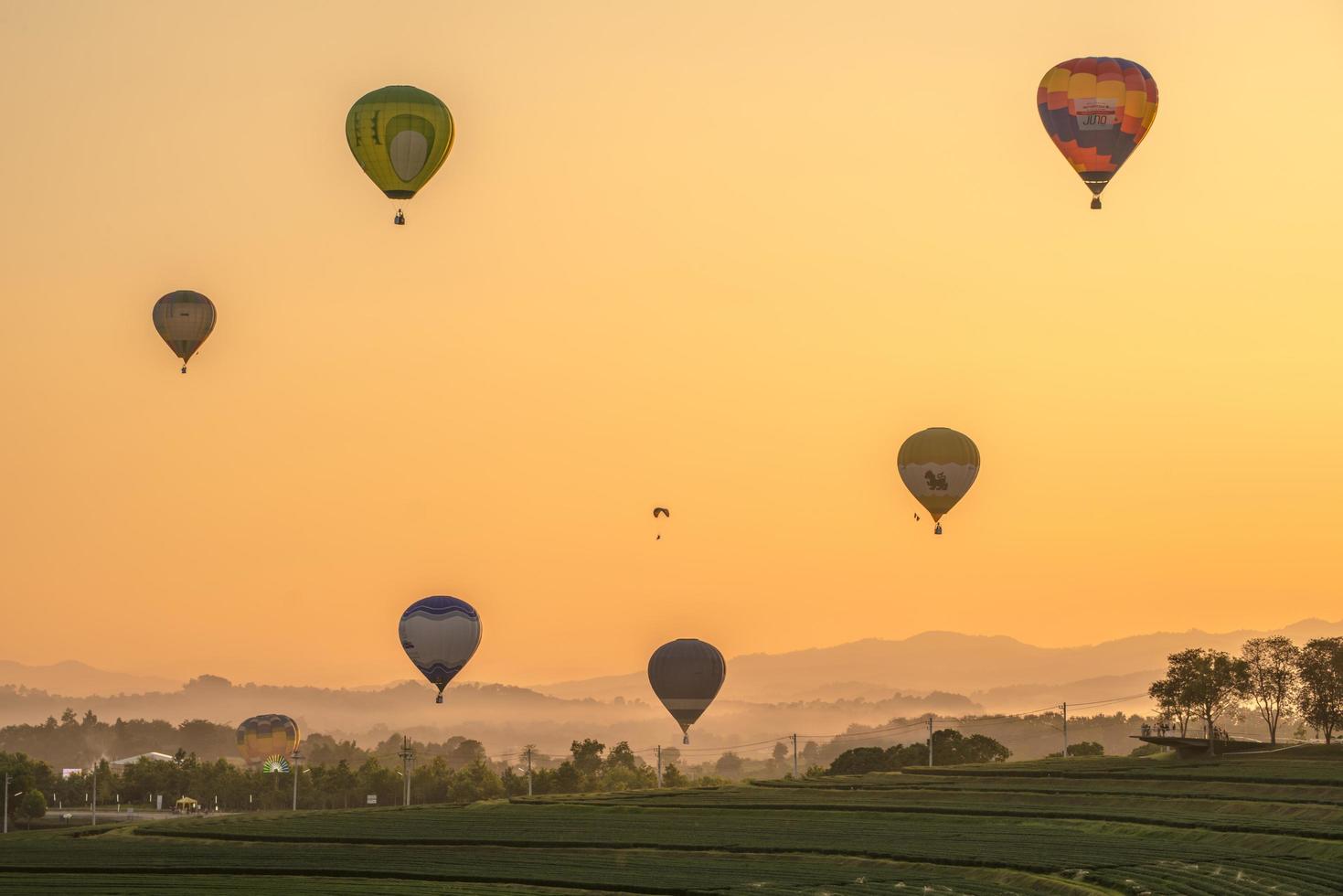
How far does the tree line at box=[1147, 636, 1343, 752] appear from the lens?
161m

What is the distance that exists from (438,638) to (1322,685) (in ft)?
238

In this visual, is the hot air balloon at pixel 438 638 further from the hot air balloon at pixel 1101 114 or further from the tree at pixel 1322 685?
the tree at pixel 1322 685

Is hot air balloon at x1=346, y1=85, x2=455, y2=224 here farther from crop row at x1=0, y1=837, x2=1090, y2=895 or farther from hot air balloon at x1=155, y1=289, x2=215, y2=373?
crop row at x1=0, y1=837, x2=1090, y2=895

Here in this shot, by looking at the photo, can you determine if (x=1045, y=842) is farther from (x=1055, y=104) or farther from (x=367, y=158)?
(x=367, y=158)

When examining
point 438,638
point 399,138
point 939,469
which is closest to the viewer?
point 399,138

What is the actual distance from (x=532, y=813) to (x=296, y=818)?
1699 cm

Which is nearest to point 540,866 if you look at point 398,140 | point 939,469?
point 398,140

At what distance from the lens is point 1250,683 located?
16550 cm

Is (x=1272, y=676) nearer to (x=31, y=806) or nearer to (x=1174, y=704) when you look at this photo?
(x=1174, y=704)

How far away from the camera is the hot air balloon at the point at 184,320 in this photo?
12306 centimetres

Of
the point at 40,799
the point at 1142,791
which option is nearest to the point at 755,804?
the point at 1142,791

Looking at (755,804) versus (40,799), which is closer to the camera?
(755,804)

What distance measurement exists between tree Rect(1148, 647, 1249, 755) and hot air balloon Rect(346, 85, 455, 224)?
88.6 meters

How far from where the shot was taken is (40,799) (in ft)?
614
